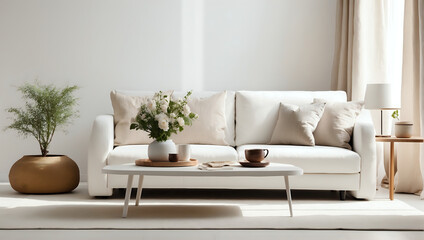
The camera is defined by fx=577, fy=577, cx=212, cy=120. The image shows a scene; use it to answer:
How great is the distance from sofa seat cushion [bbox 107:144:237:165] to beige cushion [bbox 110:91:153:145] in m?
0.29

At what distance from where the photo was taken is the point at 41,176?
4.88 meters

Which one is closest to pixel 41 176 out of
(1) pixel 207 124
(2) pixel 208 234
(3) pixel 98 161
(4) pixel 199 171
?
(3) pixel 98 161

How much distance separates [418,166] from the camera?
5.00 metres

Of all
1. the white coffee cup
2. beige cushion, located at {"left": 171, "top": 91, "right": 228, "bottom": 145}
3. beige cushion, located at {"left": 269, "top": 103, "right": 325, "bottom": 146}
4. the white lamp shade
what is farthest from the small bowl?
the white lamp shade

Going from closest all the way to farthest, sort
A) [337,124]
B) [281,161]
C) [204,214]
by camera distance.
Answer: [204,214] < [281,161] < [337,124]

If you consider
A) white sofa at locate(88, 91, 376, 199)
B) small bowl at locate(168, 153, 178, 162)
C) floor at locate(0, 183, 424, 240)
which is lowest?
floor at locate(0, 183, 424, 240)

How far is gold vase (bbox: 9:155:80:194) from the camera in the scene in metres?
4.88

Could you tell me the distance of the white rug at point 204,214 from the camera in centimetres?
343

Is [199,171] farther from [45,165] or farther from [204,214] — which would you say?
[45,165]

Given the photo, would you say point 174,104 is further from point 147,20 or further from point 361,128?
point 147,20

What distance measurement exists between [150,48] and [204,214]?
8.53 feet

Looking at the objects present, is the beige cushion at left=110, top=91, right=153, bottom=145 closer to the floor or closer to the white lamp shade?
the floor

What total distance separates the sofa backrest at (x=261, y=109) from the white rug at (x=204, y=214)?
2.32 feet

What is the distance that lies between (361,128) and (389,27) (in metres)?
1.44
